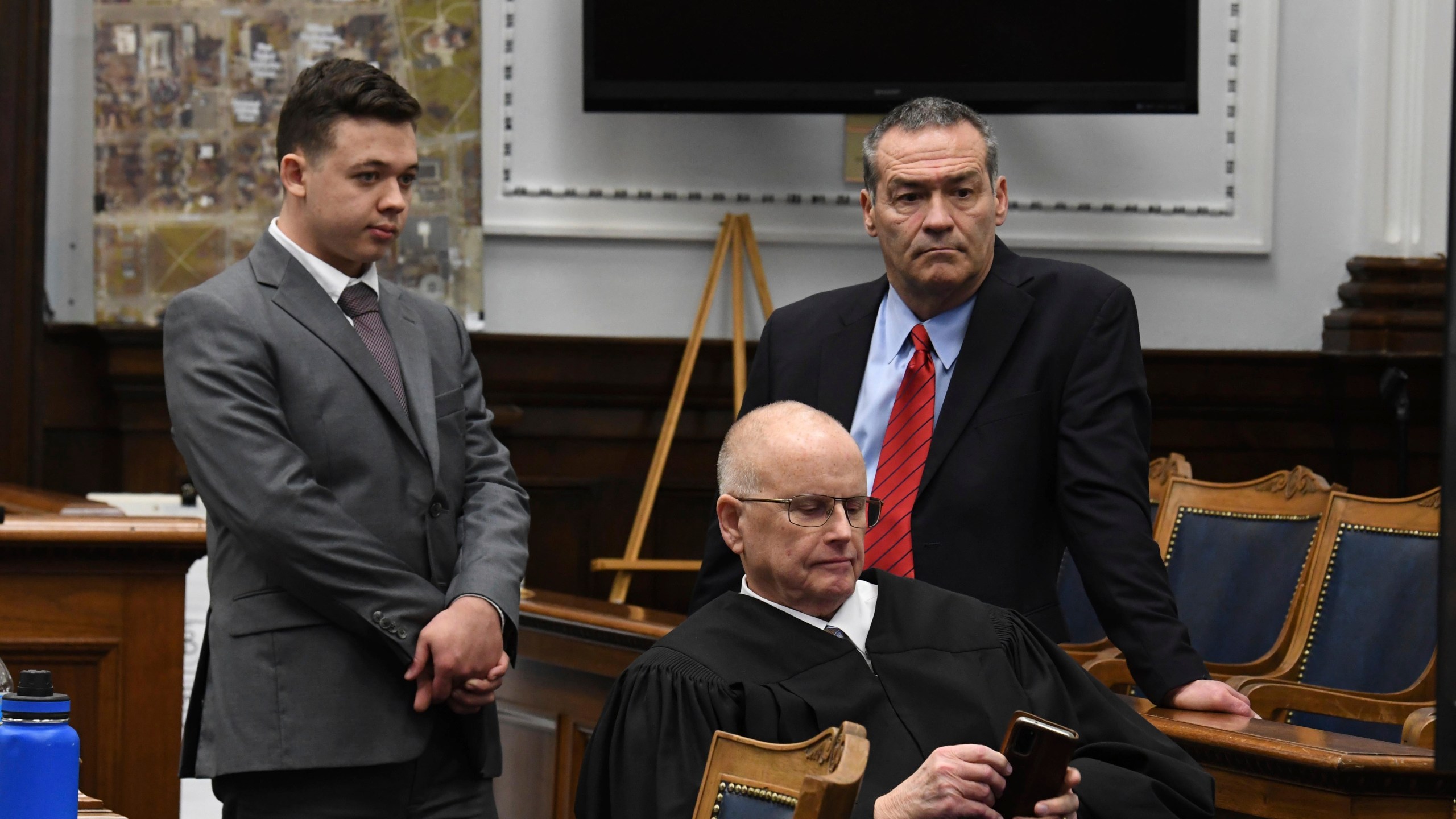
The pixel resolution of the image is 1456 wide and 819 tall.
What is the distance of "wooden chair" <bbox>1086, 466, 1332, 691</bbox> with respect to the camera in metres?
4.40

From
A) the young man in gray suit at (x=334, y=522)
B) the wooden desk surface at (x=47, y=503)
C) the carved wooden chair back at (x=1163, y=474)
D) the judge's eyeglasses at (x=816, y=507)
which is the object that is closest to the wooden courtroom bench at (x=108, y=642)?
the wooden desk surface at (x=47, y=503)

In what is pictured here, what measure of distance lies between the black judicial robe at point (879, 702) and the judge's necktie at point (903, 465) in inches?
8.9

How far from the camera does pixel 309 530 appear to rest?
2396 mm

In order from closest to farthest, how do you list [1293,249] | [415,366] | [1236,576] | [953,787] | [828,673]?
[953,787] < [828,673] < [415,366] < [1236,576] < [1293,249]

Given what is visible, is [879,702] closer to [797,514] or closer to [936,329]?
[797,514]

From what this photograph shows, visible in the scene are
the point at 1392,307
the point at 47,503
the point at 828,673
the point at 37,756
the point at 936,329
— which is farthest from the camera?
the point at 1392,307

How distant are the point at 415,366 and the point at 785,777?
1.17 meters

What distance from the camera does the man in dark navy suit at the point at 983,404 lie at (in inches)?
105

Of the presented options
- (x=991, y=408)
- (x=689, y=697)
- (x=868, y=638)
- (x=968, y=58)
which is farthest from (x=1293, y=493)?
(x=689, y=697)

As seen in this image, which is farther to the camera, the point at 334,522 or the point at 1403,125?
→ the point at 1403,125

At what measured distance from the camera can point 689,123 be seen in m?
5.59

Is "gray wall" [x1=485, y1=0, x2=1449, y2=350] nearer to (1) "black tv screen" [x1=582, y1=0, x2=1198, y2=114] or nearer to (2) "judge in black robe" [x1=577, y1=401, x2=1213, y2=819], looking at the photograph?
(1) "black tv screen" [x1=582, y1=0, x2=1198, y2=114]

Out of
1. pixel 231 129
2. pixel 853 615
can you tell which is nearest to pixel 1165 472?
pixel 853 615

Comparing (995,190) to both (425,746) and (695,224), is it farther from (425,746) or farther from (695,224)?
(695,224)
